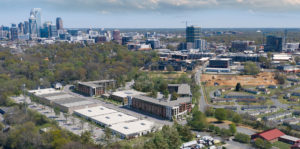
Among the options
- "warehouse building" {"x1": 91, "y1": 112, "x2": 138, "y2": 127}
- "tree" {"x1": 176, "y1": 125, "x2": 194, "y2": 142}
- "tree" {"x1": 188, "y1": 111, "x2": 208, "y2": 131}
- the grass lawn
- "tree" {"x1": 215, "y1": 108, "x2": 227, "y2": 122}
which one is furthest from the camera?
"tree" {"x1": 215, "y1": 108, "x2": 227, "y2": 122}

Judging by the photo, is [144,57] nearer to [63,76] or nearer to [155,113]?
[63,76]

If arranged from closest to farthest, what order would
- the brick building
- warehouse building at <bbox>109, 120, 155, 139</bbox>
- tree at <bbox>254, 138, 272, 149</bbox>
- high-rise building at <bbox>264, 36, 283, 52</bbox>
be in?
1. tree at <bbox>254, 138, 272, 149</bbox>
2. warehouse building at <bbox>109, 120, 155, 139</bbox>
3. the brick building
4. high-rise building at <bbox>264, 36, 283, 52</bbox>

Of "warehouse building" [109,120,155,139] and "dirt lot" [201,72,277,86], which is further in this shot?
"dirt lot" [201,72,277,86]

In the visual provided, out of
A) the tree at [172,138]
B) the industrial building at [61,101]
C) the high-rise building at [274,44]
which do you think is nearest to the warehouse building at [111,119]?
the industrial building at [61,101]

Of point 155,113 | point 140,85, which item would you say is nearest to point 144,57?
point 140,85

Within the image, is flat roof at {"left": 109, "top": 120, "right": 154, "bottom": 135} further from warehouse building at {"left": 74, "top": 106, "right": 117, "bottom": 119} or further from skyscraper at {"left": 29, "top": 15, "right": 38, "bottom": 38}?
skyscraper at {"left": 29, "top": 15, "right": 38, "bottom": 38}

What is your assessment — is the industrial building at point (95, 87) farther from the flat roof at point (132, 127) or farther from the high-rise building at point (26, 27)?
the high-rise building at point (26, 27)

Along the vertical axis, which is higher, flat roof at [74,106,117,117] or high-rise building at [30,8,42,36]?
high-rise building at [30,8,42,36]

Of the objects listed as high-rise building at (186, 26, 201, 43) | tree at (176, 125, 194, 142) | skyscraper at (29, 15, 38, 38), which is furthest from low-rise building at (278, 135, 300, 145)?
skyscraper at (29, 15, 38, 38)
